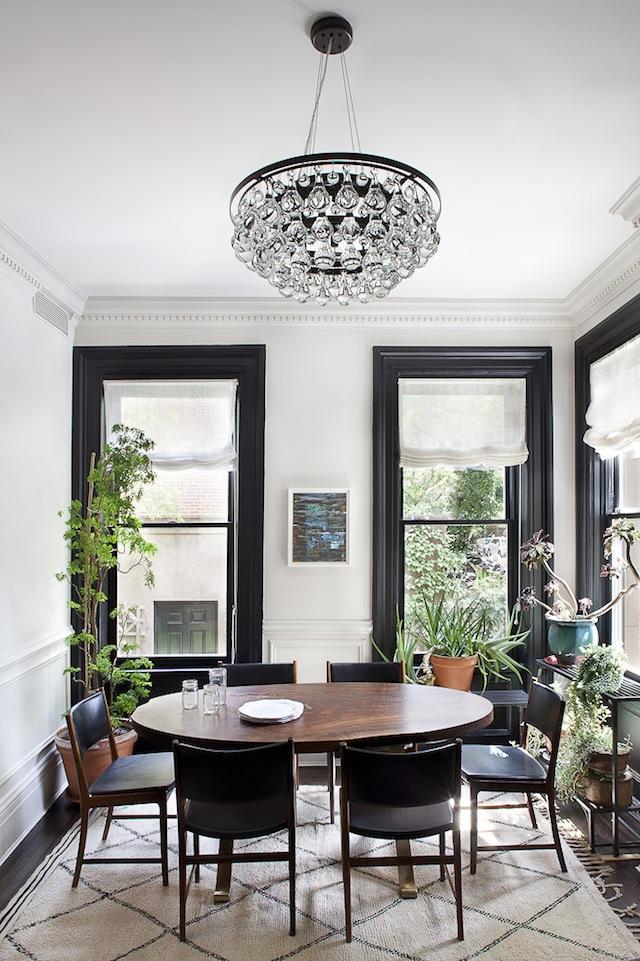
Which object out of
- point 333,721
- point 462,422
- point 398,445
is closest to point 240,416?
point 398,445

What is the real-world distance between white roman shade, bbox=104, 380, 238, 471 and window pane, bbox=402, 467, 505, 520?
120 centimetres

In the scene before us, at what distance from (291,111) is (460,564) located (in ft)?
9.79

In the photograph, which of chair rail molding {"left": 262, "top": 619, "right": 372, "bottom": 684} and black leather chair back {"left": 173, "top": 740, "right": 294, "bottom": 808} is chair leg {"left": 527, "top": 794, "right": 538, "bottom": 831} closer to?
chair rail molding {"left": 262, "top": 619, "right": 372, "bottom": 684}

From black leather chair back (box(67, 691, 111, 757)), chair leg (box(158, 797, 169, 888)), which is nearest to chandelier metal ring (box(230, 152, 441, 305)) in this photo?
black leather chair back (box(67, 691, 111, 757))

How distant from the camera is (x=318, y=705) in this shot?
10.2ft

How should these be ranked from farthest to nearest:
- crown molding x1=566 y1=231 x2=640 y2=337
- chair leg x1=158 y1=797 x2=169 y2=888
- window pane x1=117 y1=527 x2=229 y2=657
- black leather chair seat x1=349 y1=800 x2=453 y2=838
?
1. window pane x1=117 y1=527 x2=229 y2=657
2. crown molding x1=566 y1=231 x2=640 y2=337
3. chair leg x1=158 y1=797 x2=169 y2=888
4. black leather chair seat x1=349 y1=800 x2=453 y2=838

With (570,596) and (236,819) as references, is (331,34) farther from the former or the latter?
(570,596)

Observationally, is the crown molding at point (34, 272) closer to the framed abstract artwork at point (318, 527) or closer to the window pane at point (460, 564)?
the framed abstract artwork at point (318, 527)

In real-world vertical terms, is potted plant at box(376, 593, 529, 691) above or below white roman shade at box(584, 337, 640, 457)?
below

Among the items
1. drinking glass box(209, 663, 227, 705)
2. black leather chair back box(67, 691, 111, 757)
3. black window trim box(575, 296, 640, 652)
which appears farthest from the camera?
black window trim box(575, 296, 640, 652)

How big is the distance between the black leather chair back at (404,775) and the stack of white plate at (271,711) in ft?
1.55

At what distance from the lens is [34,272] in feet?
12.0

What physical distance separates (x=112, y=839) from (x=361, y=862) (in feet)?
4.66

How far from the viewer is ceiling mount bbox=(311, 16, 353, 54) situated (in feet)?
6.21
